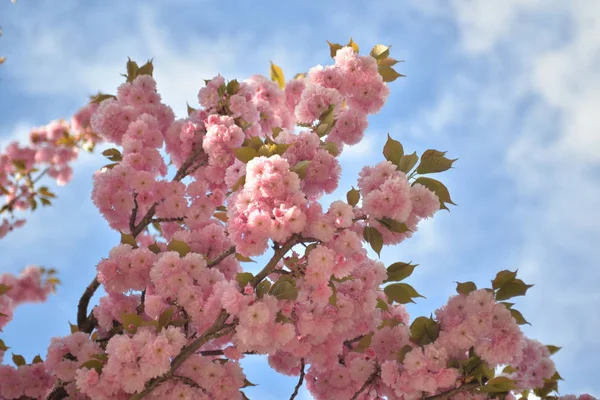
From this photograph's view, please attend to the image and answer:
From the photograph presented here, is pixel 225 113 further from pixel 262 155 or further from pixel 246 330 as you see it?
pixel 246 330

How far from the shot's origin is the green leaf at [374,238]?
120 inches

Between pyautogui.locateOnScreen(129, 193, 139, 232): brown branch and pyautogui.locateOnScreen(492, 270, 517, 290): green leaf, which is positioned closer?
pyautogui.locateOnScreen(492, 270, 517, 290): green leaf

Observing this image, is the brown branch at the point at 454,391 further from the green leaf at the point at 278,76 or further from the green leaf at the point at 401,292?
the green leaf at the point at 278,76

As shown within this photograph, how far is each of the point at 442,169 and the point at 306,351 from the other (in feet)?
4.47

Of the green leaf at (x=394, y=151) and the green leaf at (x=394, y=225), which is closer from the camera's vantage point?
the green leaf at (x=394, y=225)

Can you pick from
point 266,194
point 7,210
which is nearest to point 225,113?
point 266,194

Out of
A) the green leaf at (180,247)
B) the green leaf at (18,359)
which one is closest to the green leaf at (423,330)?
the green leaf at (180,247)

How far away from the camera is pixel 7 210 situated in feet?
25.5

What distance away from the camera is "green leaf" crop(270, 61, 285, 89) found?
5527 millimetres

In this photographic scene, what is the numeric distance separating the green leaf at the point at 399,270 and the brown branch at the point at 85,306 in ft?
7.07

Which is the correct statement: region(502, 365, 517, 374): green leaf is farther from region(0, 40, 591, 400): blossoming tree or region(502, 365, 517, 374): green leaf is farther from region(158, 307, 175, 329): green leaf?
region(158, 307, 175, 329): green leaf

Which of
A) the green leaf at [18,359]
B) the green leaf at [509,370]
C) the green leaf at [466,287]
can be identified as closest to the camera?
the green leaf at [466,287]

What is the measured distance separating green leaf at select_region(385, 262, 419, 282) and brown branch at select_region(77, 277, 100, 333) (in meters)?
2.15

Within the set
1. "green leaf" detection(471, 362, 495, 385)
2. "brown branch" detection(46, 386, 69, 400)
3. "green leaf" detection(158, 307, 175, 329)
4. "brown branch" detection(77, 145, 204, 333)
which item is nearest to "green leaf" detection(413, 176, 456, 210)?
"green leaf" detection(471, 362, 495, 385)
